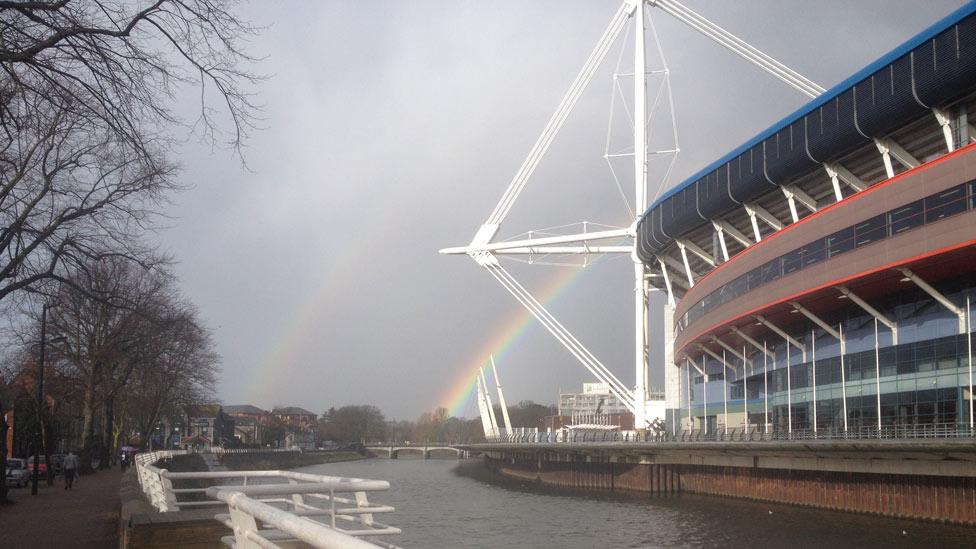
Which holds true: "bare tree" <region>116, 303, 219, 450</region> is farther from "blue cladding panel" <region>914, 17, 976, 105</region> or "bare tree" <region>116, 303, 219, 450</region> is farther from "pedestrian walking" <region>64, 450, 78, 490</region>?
"blue cladding panel" <region>914, 17, 976, 105</region>

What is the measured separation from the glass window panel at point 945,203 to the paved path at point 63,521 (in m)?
30.1

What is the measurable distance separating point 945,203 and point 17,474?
39825 mm

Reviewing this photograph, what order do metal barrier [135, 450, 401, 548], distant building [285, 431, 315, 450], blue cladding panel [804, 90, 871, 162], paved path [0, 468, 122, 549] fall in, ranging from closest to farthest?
1. metal barrier [135, 450, 401, 548]
2. paved path [0, 468, 122, 549]
3. blue cladding panel [804, 90, 871, 162]
4. distant building [285, 431, 315, 450]

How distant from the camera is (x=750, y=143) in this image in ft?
164

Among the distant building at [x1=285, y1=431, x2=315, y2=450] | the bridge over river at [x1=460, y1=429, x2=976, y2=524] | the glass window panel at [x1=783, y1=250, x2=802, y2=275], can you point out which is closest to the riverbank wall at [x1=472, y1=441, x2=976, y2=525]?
the bridge over river at [x1=460, y1=429, x2=976, y2=524]

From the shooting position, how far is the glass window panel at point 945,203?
3469 centimetres

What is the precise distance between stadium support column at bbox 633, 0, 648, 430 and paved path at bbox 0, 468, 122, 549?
46070 millimetres

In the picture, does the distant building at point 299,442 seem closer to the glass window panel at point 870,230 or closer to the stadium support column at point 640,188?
the stadium support column at point 640,188

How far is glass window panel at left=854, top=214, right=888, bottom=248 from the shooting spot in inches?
1519

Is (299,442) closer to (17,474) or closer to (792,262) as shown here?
(17,474)

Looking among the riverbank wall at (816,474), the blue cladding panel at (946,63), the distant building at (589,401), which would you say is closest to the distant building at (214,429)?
the distant building at (589,401)

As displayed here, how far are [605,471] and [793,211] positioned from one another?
29.8 metres

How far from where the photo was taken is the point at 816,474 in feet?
145

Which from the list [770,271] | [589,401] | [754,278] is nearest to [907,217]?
[770,271]
